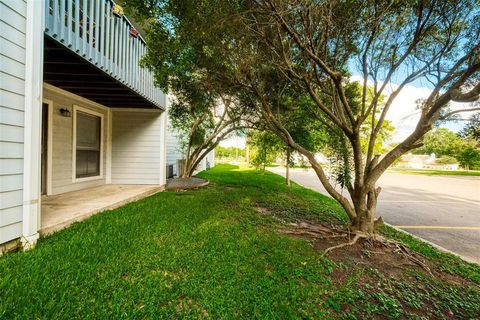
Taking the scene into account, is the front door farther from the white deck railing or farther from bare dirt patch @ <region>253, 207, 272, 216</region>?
bare dirt patch @ <region>253, 207, 272, 216</region>

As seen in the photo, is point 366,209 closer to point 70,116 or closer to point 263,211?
point 263,211

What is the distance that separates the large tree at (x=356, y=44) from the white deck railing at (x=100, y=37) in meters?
0.90

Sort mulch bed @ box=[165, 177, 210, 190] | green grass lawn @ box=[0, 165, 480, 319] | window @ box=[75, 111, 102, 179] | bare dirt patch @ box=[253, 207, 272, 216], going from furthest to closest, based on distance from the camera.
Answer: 1. mulch bed @ box=[165, 177, 210, 190]
2. window @ box=[75, 111, 102, 179]
3. bare dirt patch @ box=[253, 207, 272, 216]
4. green grass lawn @ box=[0, 165, 480, 319]

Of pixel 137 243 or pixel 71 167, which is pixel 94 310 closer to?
pixel 137 243

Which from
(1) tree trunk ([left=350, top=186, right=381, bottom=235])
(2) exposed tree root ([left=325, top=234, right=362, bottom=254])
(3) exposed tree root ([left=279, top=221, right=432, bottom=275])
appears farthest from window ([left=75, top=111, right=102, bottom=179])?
(1) tree trunk ([left=350, top=186, right=381, bottom=235])

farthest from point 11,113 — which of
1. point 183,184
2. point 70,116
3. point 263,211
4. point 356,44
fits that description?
point 183,184

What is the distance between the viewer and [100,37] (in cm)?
386

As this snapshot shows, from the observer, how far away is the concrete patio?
3418 millimetres

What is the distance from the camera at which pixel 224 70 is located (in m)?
5.14

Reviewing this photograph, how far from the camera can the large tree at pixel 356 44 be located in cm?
348

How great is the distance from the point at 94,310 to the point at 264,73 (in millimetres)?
5382

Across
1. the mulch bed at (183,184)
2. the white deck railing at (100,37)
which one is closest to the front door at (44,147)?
the white deck railing at (100,37)

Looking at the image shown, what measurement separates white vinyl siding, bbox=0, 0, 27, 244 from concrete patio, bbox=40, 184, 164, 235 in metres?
0.59

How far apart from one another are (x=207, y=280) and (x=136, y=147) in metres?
6.01
